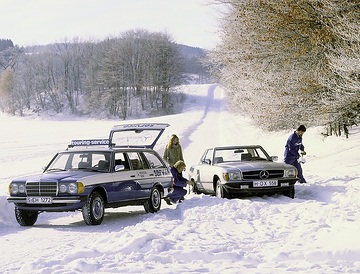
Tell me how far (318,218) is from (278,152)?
62.4ft

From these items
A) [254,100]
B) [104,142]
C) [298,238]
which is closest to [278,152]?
[254,100]

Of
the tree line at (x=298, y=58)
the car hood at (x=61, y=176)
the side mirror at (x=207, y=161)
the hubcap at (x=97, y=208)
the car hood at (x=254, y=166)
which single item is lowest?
the hubcap at (x=97, y=208)

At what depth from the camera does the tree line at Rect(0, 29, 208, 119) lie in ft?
343

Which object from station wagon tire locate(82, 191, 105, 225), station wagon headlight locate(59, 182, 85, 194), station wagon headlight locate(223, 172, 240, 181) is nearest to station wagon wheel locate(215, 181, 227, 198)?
station wagon headlight locate(223, 172, 240, 181)

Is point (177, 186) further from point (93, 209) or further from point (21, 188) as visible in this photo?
point (21, 188)

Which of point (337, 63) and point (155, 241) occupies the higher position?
point (337, 63)

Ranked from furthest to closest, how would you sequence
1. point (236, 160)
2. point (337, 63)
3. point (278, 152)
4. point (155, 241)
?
point (278, 152) → point (337, 63) → point (236, 160) → point (155, 241)

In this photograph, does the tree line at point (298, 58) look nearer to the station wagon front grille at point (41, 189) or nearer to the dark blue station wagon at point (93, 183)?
the dark blue station wagon at point (93, 183)

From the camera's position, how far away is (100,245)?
8180mm

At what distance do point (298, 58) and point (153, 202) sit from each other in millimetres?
9555

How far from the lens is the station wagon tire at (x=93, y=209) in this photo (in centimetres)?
1111

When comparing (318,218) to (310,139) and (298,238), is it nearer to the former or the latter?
(298,238)

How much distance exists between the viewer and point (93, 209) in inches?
444

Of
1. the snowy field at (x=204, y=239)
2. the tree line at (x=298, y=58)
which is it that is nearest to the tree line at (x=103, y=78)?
the tree line at (x=298, y=58)
